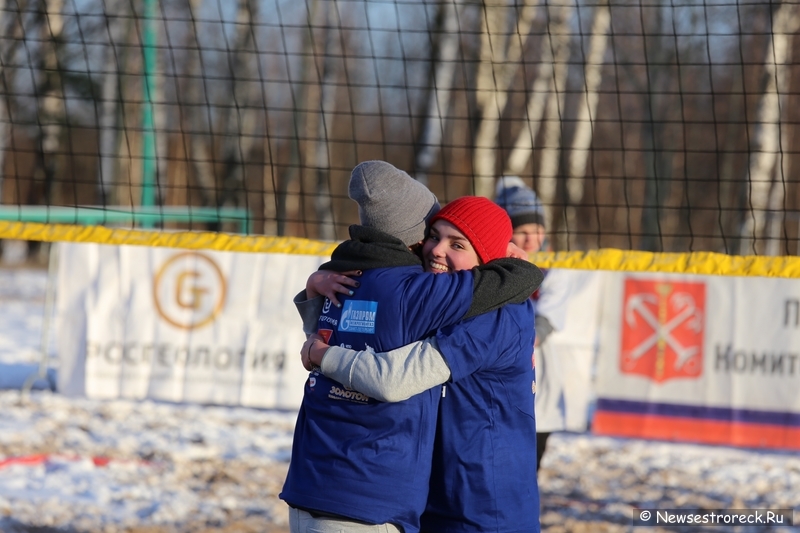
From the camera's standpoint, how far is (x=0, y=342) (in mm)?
8859

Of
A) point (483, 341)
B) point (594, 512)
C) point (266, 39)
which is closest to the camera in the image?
point (483, 341)

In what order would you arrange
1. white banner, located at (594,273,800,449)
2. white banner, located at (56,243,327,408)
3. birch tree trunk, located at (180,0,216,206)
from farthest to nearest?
birch tree trunk, located at (180,0,216,206) < white banner, located at (56,243,327,408) < white banner, located at (594,273,800,449)

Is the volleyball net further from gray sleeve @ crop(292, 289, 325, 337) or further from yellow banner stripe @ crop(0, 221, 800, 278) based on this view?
gray sleeve @ crop(292, 289, 325, 337)

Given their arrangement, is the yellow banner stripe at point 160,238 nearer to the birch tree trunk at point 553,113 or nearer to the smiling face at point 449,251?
the smiling face at point 449,251

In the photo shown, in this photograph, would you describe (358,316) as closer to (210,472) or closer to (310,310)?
(310,310)

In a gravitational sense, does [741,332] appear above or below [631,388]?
above

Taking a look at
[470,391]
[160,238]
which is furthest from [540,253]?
[470,391]

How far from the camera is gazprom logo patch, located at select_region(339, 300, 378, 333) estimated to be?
1.86m

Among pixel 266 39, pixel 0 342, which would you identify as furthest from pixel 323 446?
pixel 266 39

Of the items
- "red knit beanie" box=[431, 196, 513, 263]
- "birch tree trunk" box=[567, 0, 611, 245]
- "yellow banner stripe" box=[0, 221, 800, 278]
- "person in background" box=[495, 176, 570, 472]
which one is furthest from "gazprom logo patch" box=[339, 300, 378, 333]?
"birch tree trunk" box=[567, 0, 611, 245]

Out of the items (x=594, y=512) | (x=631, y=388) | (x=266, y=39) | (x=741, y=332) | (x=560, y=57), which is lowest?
(x=594, y=512)

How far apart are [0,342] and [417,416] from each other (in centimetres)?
799

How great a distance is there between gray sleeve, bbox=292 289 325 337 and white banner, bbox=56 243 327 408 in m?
3.79

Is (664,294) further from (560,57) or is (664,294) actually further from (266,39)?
(266,39)
